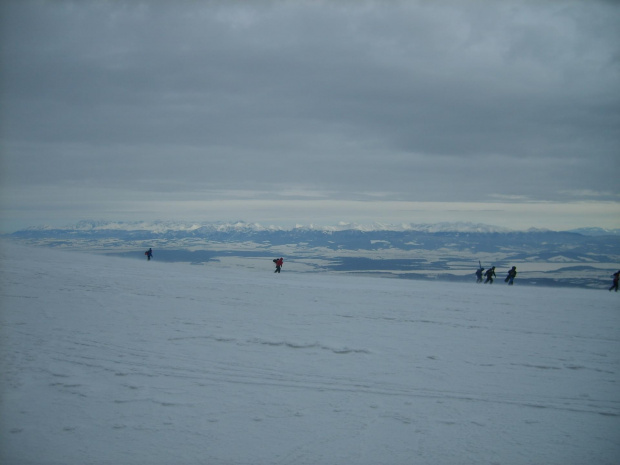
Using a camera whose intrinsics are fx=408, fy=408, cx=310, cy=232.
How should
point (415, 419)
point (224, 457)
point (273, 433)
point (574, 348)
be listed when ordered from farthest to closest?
point (574, 348)
point (415, 419)
point (273, 433)
point (224, 457)

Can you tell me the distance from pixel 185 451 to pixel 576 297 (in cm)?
1815

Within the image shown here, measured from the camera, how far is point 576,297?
17.5 metres

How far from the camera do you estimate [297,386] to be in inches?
258

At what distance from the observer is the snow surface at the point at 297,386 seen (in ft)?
16.3

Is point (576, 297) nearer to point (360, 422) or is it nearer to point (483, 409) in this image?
point (483, 409)

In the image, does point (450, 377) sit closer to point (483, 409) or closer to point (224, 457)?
point (483, 409)

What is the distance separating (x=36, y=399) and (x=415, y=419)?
17.5 feet

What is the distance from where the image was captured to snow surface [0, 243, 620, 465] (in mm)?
4961

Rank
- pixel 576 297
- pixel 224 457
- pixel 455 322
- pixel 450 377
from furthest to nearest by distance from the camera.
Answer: pixel 576 297 → pixel 455 322 → pixel 450 377 → pixel 224 457

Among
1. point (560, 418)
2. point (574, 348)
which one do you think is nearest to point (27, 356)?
point (560, 418)

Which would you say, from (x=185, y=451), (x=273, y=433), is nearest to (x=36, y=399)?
(x=185, y=451)

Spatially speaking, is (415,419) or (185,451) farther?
(415,419)

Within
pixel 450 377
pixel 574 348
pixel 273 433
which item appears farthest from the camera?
pixel 574 348

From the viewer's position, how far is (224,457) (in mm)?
4719
